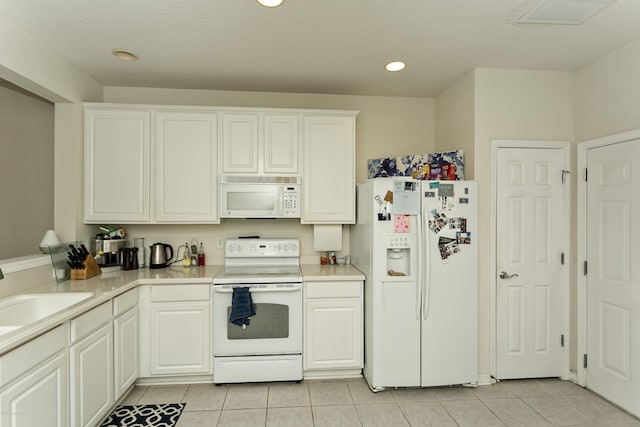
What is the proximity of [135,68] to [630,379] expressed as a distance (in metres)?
4.63

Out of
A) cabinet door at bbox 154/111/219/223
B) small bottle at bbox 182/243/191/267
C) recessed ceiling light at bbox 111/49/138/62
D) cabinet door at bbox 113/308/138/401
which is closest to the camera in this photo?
cabinet door at bbox 113/308/138/401

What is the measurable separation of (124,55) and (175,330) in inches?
89.2

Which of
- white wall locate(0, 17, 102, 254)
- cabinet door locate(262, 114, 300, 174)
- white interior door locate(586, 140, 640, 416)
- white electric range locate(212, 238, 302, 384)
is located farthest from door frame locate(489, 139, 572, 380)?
white wall locate(0, 17, 102, 254)

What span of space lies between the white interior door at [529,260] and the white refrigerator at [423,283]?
1.22 feet

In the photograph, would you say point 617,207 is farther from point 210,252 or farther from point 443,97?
point 210,252

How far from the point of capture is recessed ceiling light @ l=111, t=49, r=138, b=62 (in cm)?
266

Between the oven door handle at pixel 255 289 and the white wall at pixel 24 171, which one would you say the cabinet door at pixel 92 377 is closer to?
the oven door handle at pixel 255 289

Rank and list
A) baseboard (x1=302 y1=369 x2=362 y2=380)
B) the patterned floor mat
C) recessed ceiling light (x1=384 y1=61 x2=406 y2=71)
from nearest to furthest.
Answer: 1. the patterned floor mat
2. recessed ceiling light (x1=384 y1=61 x2=406 y2=71)
3. baseboard (x1=302 y1=369 x2=362 y2=380)

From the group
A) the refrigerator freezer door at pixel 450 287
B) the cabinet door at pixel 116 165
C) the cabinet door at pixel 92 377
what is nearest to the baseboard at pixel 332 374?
the refrigerator freezer door at pixel 450 287

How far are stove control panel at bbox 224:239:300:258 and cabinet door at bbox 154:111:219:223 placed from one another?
12.7 inches

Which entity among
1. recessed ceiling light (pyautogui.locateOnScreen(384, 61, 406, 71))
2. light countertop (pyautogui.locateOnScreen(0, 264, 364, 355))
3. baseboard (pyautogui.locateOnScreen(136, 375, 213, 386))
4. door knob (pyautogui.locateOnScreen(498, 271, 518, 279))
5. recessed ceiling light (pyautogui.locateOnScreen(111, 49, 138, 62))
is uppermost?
recessed ceiling light (pyautogui.locateOnScreen(384, 61, 406, 71))

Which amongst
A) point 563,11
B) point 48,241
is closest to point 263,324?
point 48,241

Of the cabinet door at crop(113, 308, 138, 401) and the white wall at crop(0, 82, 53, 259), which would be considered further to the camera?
the white wall at crop(0, 82, 53, 259)

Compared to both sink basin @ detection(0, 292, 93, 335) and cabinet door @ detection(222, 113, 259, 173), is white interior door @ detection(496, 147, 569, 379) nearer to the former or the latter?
cabinet door @ detection(222, 113, 259, 173)
